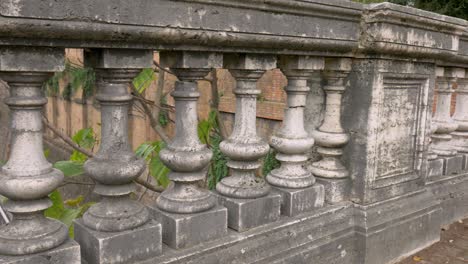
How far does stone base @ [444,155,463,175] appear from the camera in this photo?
4152 mm

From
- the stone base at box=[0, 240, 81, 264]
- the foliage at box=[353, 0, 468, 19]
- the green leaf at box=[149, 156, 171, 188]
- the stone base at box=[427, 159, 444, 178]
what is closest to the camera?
the stone base at box=[0, 240, 81, 264]

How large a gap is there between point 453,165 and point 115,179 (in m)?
3.40

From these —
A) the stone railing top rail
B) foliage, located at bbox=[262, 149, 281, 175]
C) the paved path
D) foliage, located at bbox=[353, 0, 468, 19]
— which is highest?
foliage, located at bbox=[353, 0, 468, 19]

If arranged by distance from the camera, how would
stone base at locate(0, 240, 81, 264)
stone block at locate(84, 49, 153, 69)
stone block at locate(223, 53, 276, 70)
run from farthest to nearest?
stone block at locate(223, 53, 276, 70) → stone block at locate(84, 49, 153, 69) → stone base at locate(0, 240, 81, 264)

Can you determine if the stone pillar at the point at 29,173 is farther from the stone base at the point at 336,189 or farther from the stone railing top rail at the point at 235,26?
the stone base at the point at 336,189

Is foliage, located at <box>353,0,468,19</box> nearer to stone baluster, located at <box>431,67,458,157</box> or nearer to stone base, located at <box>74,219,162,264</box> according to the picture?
stone baluster, located at <box>431,67,458,157</box>

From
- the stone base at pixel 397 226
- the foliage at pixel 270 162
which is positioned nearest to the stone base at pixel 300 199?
the stone base at pixel 397 226

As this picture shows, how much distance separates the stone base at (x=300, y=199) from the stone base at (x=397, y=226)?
344mm

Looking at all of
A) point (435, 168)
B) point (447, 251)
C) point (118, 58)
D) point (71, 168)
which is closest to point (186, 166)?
point (118, 58)

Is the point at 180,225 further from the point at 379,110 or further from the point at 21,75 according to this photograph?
the point at 379,110

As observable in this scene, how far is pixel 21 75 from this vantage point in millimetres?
1716

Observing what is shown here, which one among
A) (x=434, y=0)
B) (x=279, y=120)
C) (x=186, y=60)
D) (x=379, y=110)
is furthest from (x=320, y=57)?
(x=434, y=0)

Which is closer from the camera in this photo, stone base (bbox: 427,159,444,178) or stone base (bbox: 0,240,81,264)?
stone base (bbox: 0,240,81,264)

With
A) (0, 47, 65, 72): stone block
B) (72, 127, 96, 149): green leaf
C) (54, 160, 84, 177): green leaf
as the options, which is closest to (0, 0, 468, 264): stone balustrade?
(0, 47, 65, 72): stone block
